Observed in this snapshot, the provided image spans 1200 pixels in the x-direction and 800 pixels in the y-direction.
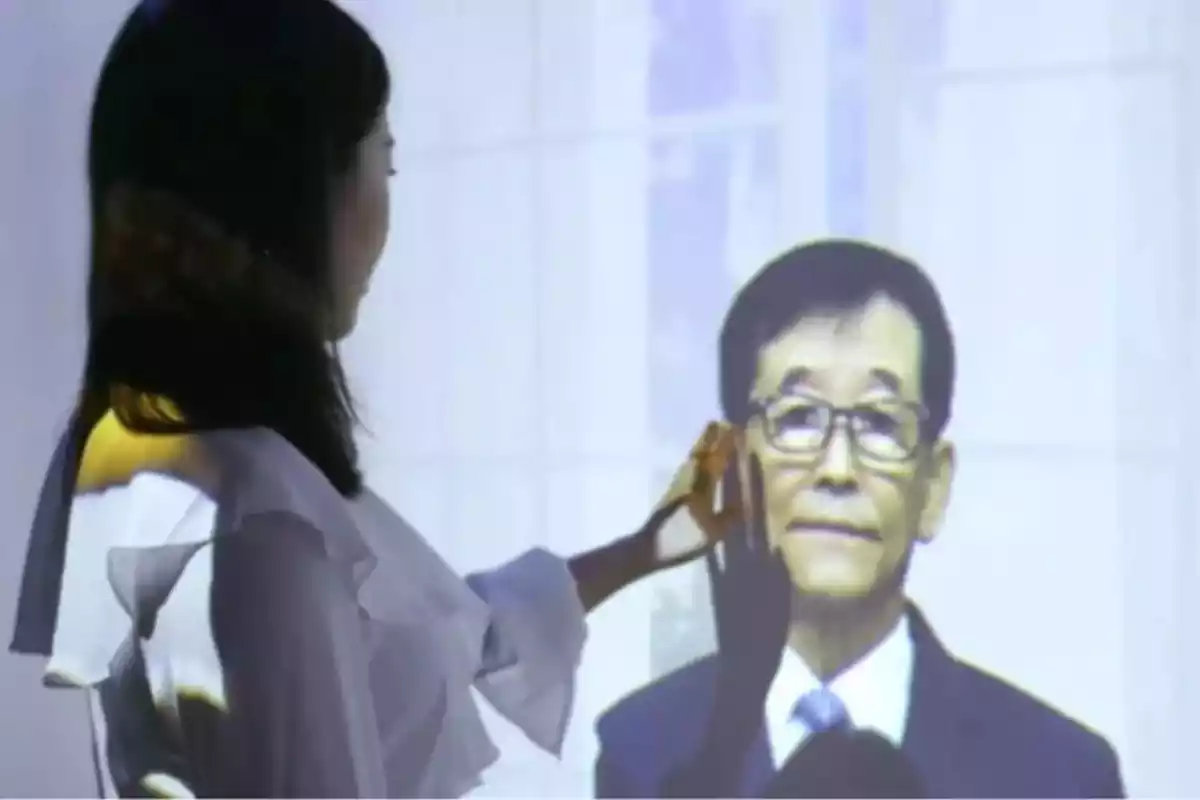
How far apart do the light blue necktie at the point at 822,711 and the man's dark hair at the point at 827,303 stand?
243 millimetres

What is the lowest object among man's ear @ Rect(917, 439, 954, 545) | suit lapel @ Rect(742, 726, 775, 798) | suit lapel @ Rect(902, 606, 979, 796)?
suit lapel @ Rect(742, 726, 775, 798)

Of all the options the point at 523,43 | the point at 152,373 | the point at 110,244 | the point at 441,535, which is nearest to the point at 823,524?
the point at 441,535

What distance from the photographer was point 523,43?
1.22 metres

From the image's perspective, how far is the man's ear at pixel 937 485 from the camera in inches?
43.6

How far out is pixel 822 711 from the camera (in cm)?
113

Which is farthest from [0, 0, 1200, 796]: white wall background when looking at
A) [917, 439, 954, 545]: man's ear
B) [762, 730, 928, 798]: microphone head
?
[762, 730, 928, 798]: microphone head

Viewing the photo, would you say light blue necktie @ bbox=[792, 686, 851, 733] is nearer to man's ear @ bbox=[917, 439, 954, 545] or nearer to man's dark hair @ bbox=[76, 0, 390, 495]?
man's ear @ bbox=[917, 439, 954, 545]

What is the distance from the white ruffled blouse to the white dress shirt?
0.63 feet

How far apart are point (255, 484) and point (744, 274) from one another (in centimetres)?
46

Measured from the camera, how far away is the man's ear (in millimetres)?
1107

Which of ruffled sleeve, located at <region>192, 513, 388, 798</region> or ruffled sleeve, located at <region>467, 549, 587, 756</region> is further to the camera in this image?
ruffled sleeve, located at <region>467, 549, 587, 756</region>

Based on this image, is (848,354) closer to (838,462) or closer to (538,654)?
(838,462)

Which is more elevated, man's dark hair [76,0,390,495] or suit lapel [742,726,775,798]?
man's dark hair [76,0,390,495]

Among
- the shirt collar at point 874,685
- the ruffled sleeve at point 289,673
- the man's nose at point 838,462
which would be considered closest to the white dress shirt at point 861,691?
the shirt collar at point 874,685
